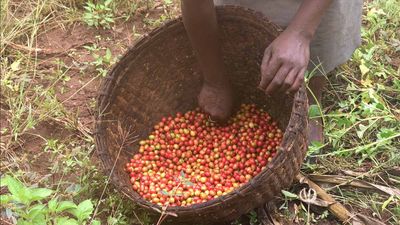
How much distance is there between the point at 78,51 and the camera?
3.09 meters

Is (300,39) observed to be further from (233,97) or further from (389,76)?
(389,76)

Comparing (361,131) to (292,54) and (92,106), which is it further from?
(92,106)

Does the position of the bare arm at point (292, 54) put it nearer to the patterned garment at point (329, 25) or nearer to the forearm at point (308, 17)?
the forearm at point (308, 17)

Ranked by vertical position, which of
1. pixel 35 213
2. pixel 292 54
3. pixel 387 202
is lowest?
pixel 387 202

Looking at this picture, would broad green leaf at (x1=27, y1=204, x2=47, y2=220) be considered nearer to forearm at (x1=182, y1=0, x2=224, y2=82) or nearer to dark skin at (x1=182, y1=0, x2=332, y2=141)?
dark skin at (x1=182, y1=0, x2=332, y2=141)

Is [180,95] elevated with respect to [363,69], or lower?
lower

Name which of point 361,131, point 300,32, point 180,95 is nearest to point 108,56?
point 180,95

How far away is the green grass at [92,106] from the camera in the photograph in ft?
7.40

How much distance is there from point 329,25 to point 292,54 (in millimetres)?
509

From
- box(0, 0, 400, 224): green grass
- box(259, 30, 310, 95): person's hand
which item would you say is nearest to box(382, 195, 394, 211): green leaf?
box(0, 0, 400, 224): green grass

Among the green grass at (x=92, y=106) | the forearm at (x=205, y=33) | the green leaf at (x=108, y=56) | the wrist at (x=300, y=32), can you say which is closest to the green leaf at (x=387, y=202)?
the green grass at (x=92, y=106)

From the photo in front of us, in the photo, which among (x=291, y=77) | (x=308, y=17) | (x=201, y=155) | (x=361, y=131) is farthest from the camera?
(x=201, y=155)

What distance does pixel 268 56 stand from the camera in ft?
6.47

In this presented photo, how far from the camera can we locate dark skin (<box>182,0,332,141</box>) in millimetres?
1912
